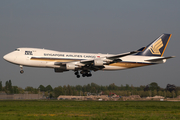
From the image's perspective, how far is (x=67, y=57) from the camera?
5097 centimetres

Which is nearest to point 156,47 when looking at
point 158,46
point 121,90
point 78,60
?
point 158,46

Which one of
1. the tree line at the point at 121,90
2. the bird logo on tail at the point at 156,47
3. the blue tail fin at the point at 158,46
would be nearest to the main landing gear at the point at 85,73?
the blue tail fin at the point at 158,46

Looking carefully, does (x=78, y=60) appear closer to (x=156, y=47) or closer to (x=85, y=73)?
(x=85, y=73)

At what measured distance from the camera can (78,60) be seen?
51.9m

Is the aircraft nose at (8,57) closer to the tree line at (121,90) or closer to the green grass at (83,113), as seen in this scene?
the green grass at (83,113)

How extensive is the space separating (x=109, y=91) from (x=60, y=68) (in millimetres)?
34403

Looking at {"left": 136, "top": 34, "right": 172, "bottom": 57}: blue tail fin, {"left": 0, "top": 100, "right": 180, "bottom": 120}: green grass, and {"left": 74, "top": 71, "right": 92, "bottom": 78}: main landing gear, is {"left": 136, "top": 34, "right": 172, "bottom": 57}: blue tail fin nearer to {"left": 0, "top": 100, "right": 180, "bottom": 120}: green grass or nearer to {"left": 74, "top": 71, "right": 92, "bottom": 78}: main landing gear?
{"left": 74, "top": 71, "right": 92, "bottom": 78}: main landing gear

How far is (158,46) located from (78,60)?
21879 mm

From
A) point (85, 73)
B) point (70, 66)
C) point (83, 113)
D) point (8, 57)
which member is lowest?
point (83, 113)

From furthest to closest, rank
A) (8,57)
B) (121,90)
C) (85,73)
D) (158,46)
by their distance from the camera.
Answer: (121,90) < (158,46) < (85,73) < (8,57)

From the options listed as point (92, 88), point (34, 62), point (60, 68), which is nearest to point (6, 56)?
point (34, 62)

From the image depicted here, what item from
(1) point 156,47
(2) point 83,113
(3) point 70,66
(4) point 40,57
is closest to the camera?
(2) point 83,113

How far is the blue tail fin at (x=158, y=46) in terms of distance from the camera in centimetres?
6057

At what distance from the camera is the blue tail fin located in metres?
60.6
